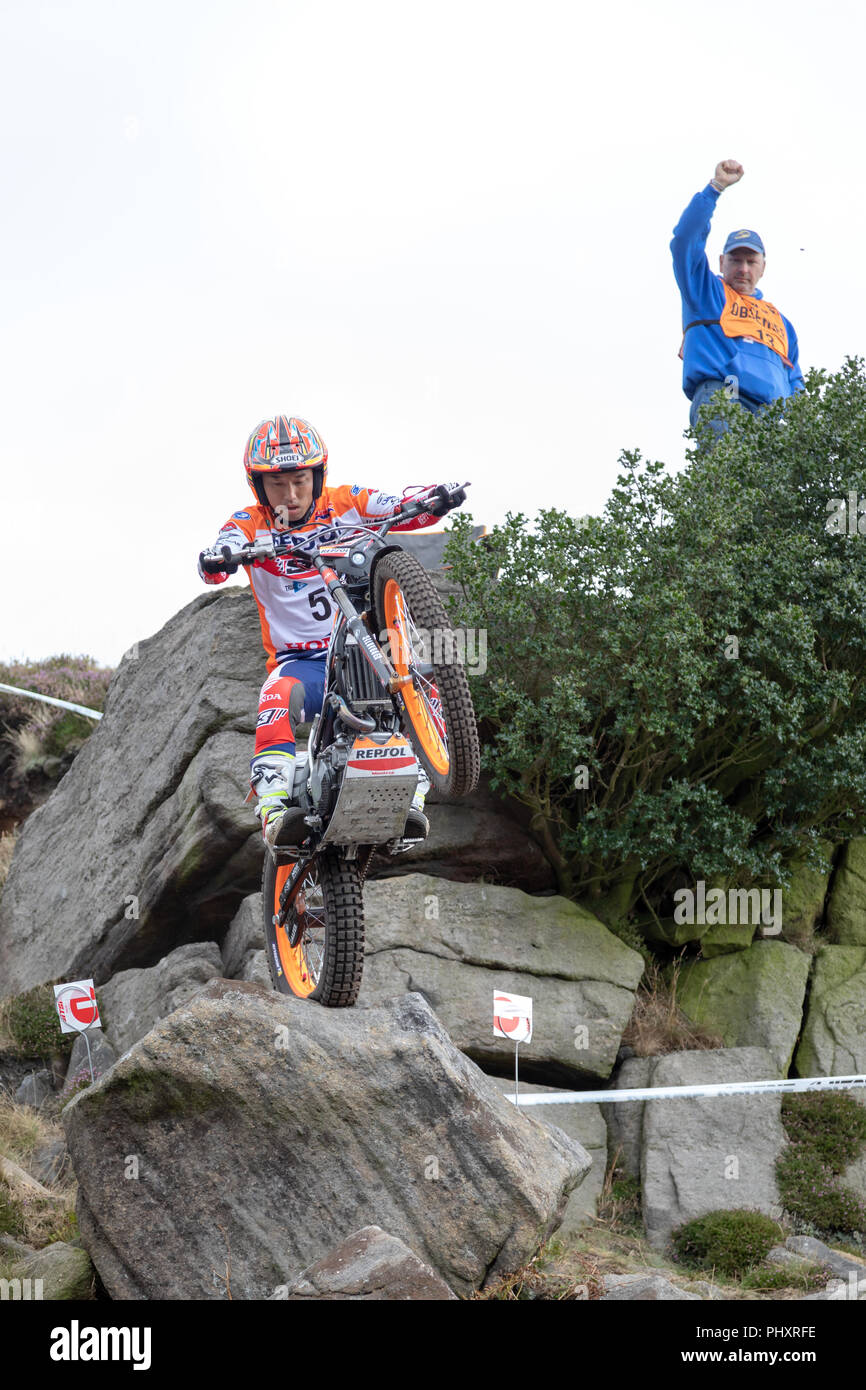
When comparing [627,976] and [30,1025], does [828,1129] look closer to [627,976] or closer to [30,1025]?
[627,976]

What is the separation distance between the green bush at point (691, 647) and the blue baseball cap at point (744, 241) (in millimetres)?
1617

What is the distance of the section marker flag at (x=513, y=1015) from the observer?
10273 millimetres

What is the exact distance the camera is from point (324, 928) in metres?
8.72

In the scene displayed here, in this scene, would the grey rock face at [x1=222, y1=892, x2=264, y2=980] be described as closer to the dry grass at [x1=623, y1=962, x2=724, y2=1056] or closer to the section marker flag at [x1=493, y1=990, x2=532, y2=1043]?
the section marker flag at [x1=493, y1=990, x2=532, y2=1043]

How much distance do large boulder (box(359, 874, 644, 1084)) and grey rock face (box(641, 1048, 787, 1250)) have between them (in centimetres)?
65

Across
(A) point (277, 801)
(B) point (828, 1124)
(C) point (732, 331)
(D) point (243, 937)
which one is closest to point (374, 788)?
(A) point (277, 801)

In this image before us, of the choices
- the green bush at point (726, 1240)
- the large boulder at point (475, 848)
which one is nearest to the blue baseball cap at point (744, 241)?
the large boulder at point (475, 848)

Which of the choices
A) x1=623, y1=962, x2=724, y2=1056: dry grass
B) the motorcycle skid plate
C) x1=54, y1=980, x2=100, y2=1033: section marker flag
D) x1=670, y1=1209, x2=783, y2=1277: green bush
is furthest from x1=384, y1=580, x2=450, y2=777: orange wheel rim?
x1=623, y1=962, x2=724, y2=1056: dry grass

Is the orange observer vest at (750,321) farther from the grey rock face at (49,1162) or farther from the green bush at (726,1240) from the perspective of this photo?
the grey rock face at (49,1162)

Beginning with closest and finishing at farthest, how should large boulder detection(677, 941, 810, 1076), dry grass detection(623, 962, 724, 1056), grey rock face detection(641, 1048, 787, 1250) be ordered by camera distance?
grey rock face detection(641, 1048, 787, 1250) → dry grass detection(623, 962, 724, 1056) → large boulder detection(677, 941, 810, 1076)

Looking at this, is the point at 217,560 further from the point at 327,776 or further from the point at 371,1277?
the point at 371,1277

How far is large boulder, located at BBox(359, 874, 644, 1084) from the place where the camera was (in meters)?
11.8

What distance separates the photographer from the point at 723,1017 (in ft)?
42.1
